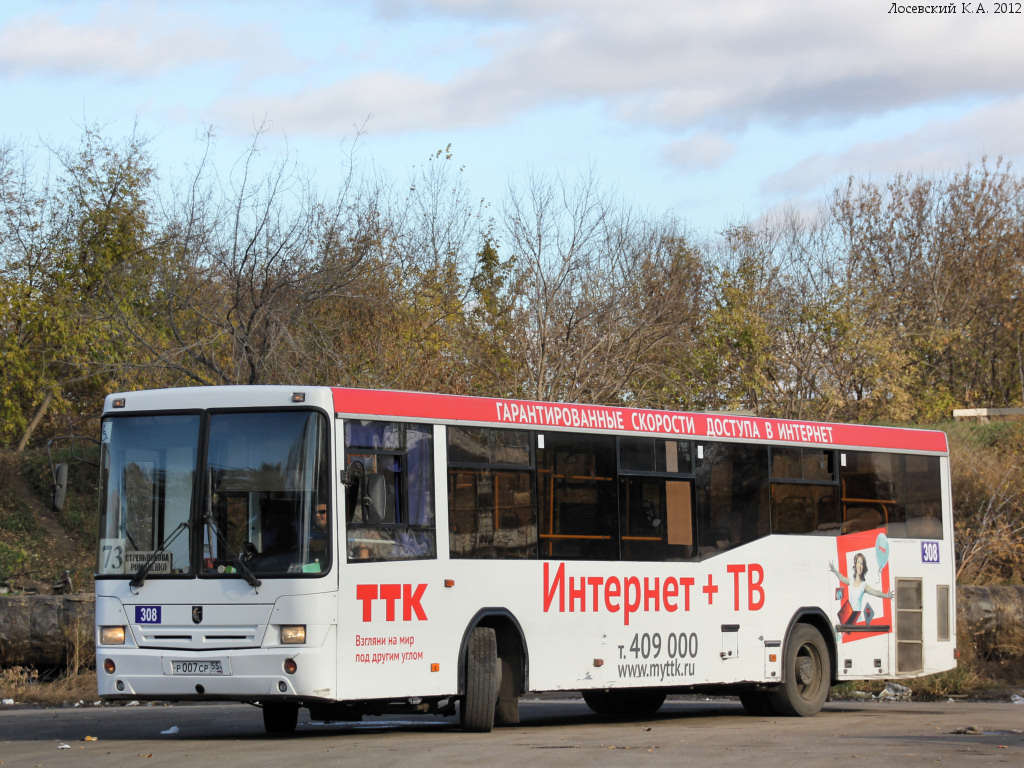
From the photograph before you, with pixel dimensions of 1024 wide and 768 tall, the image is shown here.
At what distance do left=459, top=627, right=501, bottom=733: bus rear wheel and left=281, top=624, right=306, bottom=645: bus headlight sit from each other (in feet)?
5.76

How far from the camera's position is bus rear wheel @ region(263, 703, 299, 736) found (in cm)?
1289

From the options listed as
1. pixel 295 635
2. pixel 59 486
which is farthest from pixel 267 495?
pixel 59 486

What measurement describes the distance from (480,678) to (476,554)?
1069 mm

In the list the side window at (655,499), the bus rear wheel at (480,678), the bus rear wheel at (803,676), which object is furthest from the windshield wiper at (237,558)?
the bus rear wheel at (803,676)

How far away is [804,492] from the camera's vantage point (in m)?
15.5

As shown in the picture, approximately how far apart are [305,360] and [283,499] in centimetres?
1308

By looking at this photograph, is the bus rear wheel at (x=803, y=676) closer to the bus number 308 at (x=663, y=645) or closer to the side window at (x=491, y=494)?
the bus number 308 at (x=663, y=645)

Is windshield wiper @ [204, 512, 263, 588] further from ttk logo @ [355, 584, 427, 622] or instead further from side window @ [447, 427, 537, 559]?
side window @ [447, 427, 537, 559]

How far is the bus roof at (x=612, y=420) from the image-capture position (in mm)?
11742

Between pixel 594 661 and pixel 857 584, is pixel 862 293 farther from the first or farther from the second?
pixel 594 661

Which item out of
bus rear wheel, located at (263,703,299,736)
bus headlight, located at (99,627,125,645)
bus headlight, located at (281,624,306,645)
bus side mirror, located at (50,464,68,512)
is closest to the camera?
bus headlight, located at (281,624,306,645)

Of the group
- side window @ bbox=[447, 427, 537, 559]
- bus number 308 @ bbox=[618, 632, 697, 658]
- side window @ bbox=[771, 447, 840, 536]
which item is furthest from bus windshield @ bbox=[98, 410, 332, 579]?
side window @ bbox=[771, 447, 840, 536]

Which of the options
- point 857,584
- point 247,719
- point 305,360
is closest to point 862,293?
point 305,360

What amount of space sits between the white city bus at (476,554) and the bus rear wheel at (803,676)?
0.04 meters
